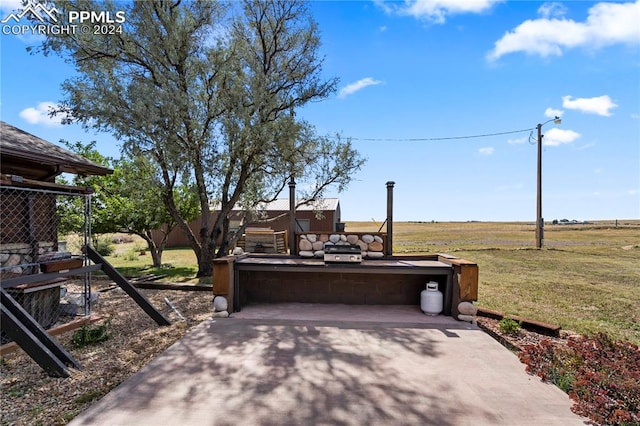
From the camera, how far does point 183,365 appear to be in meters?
3.33

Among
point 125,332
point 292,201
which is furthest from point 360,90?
point 125,332

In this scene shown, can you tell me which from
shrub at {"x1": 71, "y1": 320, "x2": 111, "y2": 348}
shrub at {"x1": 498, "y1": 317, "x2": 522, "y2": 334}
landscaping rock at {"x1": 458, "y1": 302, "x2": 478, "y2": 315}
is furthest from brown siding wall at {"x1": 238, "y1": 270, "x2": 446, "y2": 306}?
shrub at {"x1": 71, "y1": 320, "x2": 111, "y2": 348}

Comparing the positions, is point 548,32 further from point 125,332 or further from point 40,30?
point 40,30

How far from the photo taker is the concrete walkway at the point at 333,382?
246 centimetres

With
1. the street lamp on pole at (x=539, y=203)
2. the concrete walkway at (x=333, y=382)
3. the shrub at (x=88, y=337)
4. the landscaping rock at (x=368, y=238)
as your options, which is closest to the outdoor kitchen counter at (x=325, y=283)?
the landscaping rock at (x=368, y=238)

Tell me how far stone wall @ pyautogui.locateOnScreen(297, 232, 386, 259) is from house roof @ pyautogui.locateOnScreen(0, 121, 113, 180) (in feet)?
11.7

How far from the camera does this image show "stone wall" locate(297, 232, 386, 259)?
625 cm

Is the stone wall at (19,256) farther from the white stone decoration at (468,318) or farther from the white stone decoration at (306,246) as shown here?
the white stone decoration at (468,318)

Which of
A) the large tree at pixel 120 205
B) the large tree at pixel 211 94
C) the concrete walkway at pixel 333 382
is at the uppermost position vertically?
the large tree at pixel 211 94

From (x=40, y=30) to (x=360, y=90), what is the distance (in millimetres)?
8524

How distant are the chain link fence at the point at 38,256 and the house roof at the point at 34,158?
31 centimetres

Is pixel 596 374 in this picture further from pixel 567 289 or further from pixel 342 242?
pixel 567 289

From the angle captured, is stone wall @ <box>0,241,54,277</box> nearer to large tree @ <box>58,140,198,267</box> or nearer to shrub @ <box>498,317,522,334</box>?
large tree @ <box>58,140,198,267</box>

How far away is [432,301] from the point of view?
17.0ft
